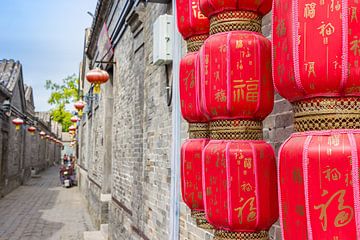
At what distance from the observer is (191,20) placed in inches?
85.7

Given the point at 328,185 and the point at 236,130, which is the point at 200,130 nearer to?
the point at 236,130

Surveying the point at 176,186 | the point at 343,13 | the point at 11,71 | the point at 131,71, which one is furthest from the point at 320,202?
the point at 11,71

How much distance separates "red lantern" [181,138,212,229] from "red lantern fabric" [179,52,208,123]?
133 mm

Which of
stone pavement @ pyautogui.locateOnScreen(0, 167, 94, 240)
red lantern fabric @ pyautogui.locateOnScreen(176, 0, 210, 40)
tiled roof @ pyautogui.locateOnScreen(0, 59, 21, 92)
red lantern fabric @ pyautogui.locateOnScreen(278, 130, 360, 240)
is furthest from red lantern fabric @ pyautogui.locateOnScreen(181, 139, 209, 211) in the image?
tiled roof @ pyautogui.locateOnScreen(0, 59, 21, 92)

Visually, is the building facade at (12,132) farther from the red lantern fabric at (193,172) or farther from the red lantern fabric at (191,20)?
the red lantern fabric at (193,172)

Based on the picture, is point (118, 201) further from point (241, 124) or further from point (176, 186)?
point (241, 124)

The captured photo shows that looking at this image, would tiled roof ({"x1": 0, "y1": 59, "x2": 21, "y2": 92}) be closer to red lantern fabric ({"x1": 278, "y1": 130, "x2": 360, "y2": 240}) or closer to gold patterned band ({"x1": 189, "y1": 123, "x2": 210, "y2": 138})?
gold patterned band ({"x1": 189, "y1": 123, "x2": 210, "y2": 138})

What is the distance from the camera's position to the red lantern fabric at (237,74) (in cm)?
162

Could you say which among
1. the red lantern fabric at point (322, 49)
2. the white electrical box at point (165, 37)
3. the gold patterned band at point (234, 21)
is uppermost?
the white electrical box at point (165, 37)

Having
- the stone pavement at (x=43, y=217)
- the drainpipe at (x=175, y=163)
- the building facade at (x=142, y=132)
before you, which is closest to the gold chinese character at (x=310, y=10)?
the building facade at (x=142, y=132)

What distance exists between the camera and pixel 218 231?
1.71 m

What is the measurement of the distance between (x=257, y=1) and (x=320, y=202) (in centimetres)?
91

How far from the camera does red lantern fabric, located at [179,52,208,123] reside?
2047 mm

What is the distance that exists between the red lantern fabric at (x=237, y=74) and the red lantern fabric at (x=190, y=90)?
0.32 m
